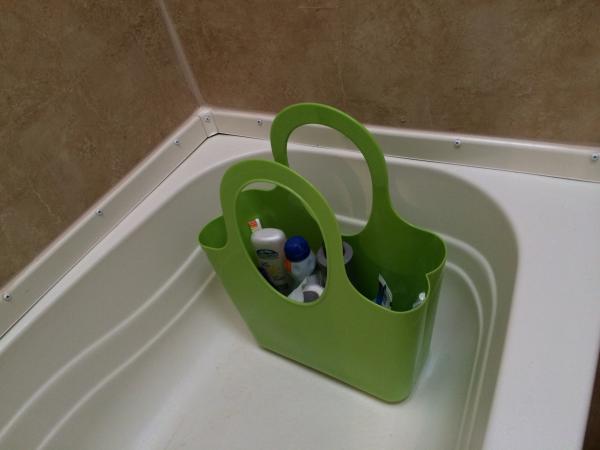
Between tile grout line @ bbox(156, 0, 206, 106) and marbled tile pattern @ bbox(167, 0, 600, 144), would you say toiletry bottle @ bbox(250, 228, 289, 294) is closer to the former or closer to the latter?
marbled tile pattern @ bbox(167, 0, 600, 144)

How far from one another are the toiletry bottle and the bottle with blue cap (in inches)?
1.1

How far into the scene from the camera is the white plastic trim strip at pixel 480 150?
0.68 meters

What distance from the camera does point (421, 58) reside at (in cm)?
70

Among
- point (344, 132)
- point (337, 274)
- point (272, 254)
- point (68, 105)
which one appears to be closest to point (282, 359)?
point (272, 254)

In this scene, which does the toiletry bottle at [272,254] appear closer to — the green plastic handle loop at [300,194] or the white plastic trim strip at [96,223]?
the green plastic handle loop at [300,194]

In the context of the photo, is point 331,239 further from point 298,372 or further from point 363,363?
point 298,372

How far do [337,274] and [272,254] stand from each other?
0.20 meters

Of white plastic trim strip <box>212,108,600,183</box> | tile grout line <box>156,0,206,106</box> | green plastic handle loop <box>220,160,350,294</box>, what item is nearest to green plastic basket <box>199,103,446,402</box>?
green plastic handle loop <box>220,160,350,294</box>

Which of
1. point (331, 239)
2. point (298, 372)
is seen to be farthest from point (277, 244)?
point (298, 372)

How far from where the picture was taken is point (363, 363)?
0.74m

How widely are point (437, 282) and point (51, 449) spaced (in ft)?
2.26

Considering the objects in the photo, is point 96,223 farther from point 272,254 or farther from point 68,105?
point 272,254

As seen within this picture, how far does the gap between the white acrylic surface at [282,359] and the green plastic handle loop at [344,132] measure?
0.16 m

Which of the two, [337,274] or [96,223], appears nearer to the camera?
[337,274]
